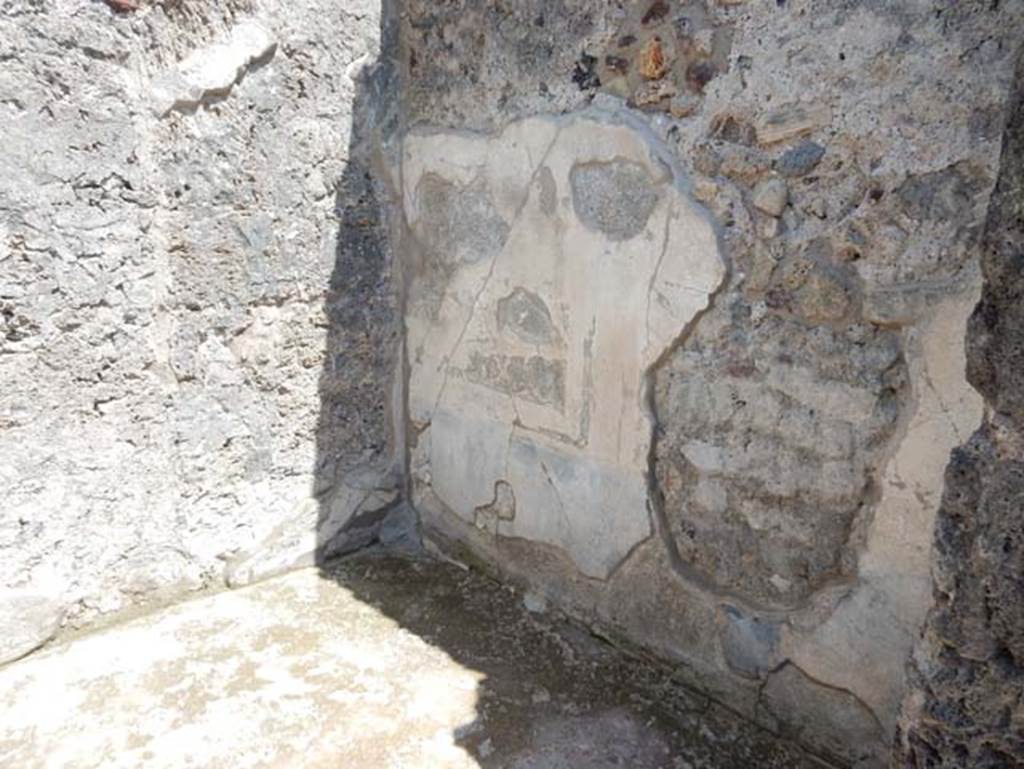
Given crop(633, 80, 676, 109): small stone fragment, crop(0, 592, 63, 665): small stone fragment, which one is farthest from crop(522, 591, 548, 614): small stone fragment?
crop(633, 80, 676, 109): small stone fragment

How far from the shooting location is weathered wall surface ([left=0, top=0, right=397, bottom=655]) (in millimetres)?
1754

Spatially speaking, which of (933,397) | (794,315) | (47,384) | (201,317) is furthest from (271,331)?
(933,397)

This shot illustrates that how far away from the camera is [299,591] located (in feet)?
7.13

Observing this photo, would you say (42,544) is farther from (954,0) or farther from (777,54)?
(954,0)

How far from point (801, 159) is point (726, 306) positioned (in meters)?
0.29

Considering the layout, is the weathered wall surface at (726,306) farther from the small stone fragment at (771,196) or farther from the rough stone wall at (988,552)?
the rough stone wall at (988,552)

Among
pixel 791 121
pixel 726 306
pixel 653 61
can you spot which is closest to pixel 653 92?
pixel 653 61

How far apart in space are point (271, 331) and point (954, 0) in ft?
5.18

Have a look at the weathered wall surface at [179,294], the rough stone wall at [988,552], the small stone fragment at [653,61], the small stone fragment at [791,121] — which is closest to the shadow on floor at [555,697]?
the weathered wall surface at [179,294]

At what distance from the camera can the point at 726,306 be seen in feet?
5.24

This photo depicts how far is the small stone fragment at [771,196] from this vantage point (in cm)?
148

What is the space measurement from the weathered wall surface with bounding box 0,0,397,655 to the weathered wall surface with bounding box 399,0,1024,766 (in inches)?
10.7

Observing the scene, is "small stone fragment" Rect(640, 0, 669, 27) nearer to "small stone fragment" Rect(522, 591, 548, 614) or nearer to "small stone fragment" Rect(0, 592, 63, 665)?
"small stone fragment" Rect(522, 591, 548, 614)

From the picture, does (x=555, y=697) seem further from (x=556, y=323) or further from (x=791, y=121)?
(x=791, y=121)
